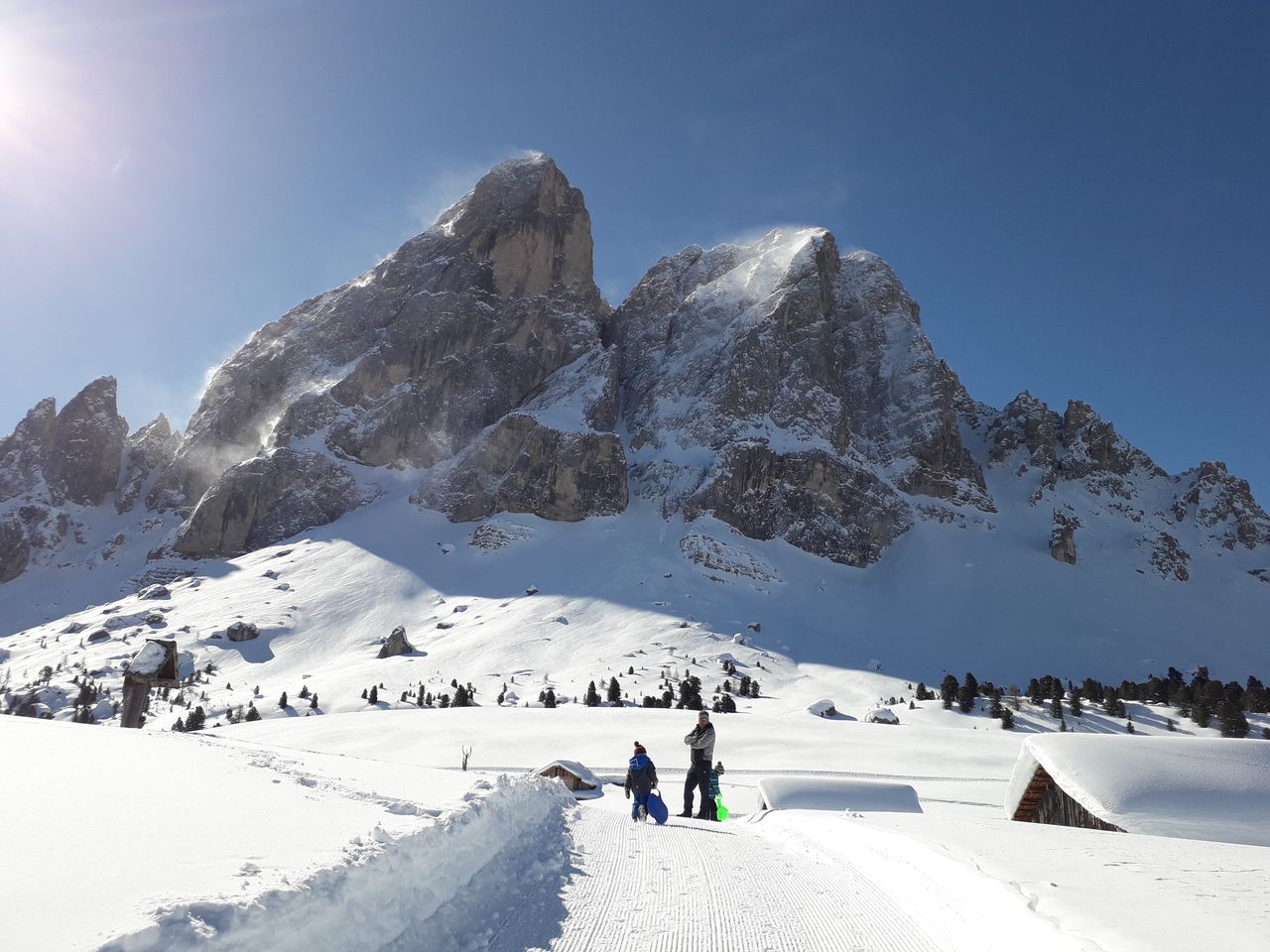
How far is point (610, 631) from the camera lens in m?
69.6

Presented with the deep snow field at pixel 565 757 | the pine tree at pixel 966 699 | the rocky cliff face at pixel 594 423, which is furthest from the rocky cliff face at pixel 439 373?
the pine tree at pixel 966 699

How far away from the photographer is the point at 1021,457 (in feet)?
436

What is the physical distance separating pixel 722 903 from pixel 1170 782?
29.8 feet

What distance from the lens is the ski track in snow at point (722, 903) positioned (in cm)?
454

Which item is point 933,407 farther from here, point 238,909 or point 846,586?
point 238,909

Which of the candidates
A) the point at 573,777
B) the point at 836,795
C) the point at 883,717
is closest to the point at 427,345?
the point at 883,717

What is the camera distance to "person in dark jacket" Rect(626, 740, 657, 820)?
11.2 m

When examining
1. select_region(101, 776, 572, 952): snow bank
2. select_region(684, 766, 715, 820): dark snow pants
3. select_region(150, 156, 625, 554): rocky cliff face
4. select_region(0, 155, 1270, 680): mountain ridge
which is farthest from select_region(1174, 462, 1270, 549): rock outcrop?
select_region(101, 776, 572, 952): snow bank

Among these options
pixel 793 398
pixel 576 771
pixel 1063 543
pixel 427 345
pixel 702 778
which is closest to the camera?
pixel 702 778

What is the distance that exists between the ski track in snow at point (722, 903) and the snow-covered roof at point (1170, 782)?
5.93 m

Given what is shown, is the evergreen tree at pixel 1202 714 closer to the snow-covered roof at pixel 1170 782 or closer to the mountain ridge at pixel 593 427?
the snow-covered roof at pixel 1170 782

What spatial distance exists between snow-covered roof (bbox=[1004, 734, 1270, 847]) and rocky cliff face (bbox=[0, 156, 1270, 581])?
293ft

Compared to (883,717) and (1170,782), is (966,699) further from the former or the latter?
(1170,782)

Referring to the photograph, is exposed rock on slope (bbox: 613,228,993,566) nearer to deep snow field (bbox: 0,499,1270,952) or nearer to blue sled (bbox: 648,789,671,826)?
deep snow field (bbox: 0,499,1270,952)
